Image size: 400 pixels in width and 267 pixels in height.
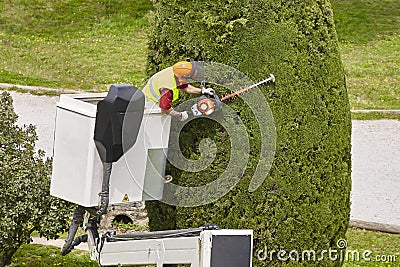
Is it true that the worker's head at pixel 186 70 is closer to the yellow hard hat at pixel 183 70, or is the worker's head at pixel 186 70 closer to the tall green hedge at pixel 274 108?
the yellow hard hat at pixel 183 70

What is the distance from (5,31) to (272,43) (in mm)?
15189

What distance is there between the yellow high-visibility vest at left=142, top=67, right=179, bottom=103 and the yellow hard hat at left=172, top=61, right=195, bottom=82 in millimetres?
37

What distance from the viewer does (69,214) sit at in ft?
24.2

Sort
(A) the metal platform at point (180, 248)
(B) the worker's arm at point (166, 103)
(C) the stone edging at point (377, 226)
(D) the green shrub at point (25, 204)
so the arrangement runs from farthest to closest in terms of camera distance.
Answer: (C) the stone edging at point (377, 226) → (D) the green shrub at point (25, 204) → (B) the worker's arm at point (166, 103) → (A) the metal platform at point (180, 248)

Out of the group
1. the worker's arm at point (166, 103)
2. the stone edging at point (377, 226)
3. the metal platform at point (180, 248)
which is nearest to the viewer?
the metal platform at point (180, 248)

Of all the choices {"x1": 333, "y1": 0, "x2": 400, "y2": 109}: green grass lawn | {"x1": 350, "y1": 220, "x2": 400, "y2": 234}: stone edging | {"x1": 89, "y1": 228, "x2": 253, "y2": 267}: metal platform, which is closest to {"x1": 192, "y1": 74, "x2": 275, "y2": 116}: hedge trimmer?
{"x1": 89, "y1": 228, "x2": 253, "y2": 267}: metal platform

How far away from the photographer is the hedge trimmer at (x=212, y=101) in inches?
219

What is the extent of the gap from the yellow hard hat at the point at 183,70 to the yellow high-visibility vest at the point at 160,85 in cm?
4

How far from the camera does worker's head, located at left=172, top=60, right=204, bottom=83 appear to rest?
5426 millimetres

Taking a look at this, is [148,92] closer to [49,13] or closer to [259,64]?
[259,64]

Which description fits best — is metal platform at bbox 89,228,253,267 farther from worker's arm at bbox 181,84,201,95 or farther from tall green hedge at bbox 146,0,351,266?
worker's arm at bbox 181,84,201,95

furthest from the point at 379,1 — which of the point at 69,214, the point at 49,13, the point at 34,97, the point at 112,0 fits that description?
the point at 69,214

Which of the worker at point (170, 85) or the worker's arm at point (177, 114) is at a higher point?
the worker at point (170, 85)

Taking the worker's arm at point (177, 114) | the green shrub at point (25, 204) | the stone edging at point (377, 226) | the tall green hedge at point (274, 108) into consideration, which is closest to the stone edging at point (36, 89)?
the stone edging at point (377, 226)
